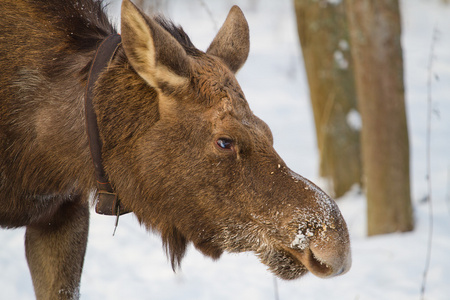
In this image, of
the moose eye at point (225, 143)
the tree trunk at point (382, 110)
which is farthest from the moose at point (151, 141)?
the tree trunk at point (382, 110)

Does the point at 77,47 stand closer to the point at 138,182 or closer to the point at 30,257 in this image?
the point at 138,182

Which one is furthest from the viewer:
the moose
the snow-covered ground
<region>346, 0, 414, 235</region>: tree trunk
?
<region>346, 0, 414, 235</region>: tree trunk

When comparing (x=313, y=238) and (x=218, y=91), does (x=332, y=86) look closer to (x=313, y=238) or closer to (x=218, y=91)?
(x=218, y=91)

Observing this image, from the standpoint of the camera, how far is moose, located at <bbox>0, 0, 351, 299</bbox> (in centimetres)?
259

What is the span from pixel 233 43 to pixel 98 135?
908mm

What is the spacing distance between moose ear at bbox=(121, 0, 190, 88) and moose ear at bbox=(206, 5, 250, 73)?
1.56ft

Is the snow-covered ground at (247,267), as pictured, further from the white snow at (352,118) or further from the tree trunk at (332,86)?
the white snow at (352,118)

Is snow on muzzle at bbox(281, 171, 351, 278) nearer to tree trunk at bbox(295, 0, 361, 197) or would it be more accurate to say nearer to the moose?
the moose

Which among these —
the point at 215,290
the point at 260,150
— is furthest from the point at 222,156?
the point at 215,290

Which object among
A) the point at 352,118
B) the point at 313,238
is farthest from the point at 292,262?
the point at 352,118

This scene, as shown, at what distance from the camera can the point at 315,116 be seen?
820cm

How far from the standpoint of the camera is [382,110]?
6.17m

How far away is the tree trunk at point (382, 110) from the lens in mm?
5965

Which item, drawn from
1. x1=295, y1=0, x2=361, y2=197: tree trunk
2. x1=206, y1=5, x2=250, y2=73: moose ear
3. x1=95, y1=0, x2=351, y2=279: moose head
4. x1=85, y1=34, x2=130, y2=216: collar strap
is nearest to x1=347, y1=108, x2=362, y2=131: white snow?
x1=295, y1=0, x2=361, y2=197: tree trunk
